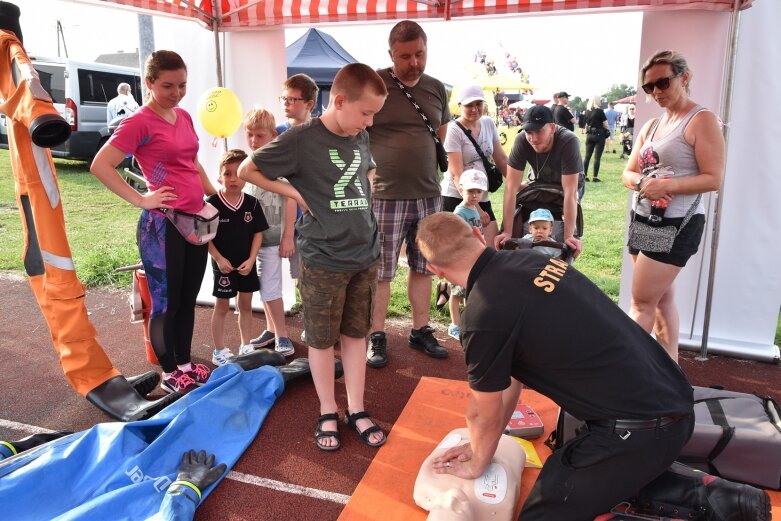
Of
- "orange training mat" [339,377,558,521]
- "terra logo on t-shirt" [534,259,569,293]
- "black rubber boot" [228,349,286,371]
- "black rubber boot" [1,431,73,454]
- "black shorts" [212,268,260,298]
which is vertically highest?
"terra logo on t-shirt" [534,259,569,293]

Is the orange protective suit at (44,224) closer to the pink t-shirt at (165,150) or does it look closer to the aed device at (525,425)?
the pink t-shirt at (165,150)

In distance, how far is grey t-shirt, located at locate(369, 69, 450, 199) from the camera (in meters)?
3.65

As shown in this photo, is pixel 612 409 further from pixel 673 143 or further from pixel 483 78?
pixel 483 78

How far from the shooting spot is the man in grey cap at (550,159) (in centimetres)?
371

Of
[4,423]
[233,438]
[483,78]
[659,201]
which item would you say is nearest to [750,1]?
[659,201]

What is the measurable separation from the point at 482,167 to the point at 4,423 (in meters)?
3.40

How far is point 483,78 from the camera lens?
15.6 metres

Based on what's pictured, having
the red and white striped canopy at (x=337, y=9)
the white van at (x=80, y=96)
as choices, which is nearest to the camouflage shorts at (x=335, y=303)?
the red and white striped canopy at (x=337, y=9)

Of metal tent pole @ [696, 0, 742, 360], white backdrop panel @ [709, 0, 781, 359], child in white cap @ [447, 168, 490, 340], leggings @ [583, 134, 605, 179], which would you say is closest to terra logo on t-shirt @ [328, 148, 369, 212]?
child in white cap @ [447, 168, 490, 340]

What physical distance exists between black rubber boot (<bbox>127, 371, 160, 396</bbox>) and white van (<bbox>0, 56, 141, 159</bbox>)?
10659 mm

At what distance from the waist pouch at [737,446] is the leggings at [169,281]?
87.2 inches

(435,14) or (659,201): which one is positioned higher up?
(435,14)

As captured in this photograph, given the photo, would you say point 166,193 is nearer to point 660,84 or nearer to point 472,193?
point 472,193

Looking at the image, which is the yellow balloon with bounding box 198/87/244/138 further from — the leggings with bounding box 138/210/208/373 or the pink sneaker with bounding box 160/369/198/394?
the pink sneaker with bounding box 160/369/198/394
